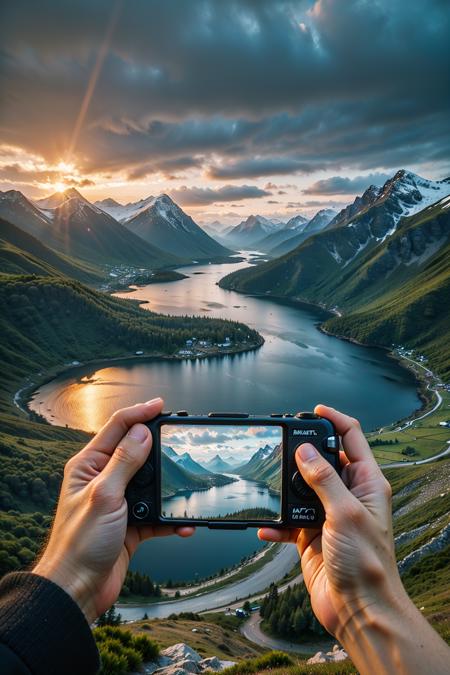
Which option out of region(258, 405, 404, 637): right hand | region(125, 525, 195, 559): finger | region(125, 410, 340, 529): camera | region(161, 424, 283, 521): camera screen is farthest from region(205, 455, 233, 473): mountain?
region(258, 405, 404, 637): right hand

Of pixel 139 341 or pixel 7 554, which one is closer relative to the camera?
pixel 7 554

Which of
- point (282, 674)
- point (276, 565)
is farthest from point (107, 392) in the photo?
point (282, 674)

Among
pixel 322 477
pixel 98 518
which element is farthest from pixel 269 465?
pixel 98 518

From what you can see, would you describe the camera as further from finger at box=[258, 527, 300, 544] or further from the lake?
the lake

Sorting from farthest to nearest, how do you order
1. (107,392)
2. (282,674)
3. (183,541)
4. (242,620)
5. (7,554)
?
1. (107,392)
2. (183,541)
3. (242,620)
4. (7,554)
5. (282,674)

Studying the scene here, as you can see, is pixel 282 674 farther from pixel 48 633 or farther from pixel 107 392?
pixel 107 392

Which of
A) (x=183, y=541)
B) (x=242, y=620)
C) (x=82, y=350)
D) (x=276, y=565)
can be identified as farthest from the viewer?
(x=82, y=350)

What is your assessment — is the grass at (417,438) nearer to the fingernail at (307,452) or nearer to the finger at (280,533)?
the finger at (280,533)

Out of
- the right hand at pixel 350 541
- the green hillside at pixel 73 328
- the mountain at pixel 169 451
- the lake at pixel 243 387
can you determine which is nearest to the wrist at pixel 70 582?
the mountain at pixel 169 451

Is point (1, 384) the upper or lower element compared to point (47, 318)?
lower
